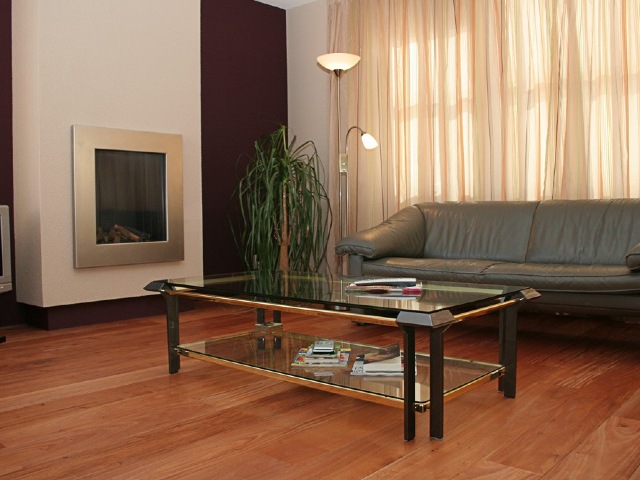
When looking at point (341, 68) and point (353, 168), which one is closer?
point (341, 68)

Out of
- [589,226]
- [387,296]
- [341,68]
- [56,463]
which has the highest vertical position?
[341,68]

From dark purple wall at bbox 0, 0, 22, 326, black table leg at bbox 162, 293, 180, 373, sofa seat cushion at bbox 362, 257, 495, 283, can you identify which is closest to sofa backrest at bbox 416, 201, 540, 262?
sofa seat cushion at bbox 362, 257, 495, 283

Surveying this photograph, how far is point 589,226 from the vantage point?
3.67m

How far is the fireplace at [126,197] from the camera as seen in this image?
391cm

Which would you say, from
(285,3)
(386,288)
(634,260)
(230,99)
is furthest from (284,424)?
(285,3)

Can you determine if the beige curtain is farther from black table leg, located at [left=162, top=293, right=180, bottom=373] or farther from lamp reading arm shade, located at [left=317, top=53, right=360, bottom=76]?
black table leg, located at [left=162, top=293, right=180, bottom=373]

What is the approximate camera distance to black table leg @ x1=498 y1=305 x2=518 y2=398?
2264 mm

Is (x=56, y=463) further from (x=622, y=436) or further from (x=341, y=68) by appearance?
(x=341, y=68)

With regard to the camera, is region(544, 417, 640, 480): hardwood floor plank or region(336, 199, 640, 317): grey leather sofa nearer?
region(544, 417, 640, 480): hardwood floor plank

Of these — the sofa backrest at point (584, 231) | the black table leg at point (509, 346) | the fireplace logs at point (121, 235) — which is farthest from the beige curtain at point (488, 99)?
the black table leg at point (509, 346)

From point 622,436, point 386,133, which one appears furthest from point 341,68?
point 622,436

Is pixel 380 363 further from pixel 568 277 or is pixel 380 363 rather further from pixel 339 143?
pixel 339 143

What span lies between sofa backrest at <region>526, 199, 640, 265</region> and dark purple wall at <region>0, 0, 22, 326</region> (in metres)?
3.22

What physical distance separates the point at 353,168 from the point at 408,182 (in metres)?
0.54
